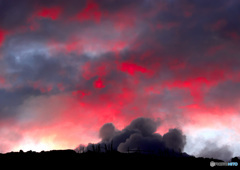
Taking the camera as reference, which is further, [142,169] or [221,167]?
[221,167]

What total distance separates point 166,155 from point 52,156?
2363cm

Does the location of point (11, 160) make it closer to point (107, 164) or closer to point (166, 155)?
point (107, 164)

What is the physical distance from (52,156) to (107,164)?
10808 mm

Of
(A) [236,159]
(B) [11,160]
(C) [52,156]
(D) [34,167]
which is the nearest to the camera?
(D) [34,167]

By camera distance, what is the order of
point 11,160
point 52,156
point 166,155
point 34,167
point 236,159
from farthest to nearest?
point 236,159 → point 166,155 → point 52,156 → point 11,160 → point 34,167

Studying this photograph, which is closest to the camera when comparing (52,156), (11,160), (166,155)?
(11,160)

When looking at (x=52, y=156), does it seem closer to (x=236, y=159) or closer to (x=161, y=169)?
(x=161, y=169)

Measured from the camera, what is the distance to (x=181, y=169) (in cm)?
4534

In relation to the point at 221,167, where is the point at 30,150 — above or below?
above

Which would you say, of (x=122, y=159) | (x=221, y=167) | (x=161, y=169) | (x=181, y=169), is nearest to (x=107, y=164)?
(x=122, y=159)

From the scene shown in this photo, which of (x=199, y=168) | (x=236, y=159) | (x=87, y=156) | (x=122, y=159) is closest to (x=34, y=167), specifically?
(x=87, y=156)

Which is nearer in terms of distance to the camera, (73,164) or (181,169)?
(73,164)

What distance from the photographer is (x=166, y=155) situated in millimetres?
53125

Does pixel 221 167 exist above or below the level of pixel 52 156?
below
